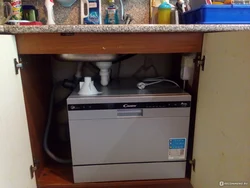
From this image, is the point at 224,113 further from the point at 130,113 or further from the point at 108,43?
the point at 108,43

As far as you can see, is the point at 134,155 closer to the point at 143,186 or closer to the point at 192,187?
the point at 143,186

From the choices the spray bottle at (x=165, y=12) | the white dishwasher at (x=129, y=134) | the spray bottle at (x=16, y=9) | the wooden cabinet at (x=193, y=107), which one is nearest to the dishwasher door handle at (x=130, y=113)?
the white dishwasher at (x=129, y=134)

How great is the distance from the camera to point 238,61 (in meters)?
0.59

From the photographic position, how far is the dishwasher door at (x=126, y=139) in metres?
0.90

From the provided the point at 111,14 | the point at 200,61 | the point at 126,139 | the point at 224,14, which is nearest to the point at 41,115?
the point at 126,139

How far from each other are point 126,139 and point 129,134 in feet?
0.09

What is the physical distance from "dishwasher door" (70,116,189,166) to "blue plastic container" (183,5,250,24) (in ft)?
→ 1.44

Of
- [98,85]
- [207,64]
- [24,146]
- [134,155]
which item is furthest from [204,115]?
[24,146]

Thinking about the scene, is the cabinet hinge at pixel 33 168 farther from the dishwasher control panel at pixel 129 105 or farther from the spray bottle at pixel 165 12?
the spray bottle at pixel 165 12

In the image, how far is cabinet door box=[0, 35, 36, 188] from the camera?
66 cm

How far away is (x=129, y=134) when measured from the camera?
3.01 feet

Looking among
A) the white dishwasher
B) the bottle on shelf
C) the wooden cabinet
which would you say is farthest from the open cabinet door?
the bottle on shelf

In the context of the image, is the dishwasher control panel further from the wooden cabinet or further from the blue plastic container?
the blue plastic container

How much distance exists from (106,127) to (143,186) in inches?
13.8
